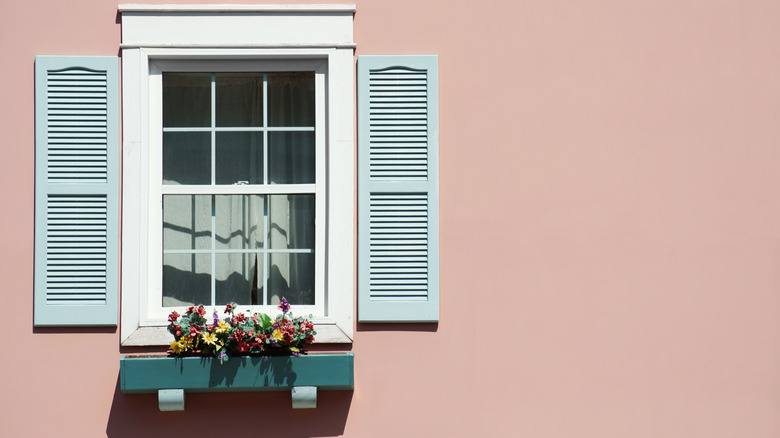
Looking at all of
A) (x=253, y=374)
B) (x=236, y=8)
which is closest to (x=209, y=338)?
(x=253, y=374)

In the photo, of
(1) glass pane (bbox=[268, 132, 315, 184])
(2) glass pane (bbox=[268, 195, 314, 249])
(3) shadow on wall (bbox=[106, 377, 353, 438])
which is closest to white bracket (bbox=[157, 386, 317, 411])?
(3) shadow on wall (bbox=[106, 377, 353, 438])

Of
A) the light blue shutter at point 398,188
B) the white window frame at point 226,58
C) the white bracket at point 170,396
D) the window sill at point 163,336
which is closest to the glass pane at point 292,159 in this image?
the white window frame at point 226,58

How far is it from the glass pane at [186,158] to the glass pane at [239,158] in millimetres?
64

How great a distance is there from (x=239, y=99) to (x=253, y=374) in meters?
1.44

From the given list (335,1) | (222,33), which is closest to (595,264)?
(335,1)

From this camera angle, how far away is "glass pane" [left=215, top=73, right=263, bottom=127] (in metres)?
4.93

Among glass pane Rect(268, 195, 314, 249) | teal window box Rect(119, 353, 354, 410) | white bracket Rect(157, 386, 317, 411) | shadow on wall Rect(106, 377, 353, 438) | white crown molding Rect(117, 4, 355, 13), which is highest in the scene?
white crown molding Rect(117, 4, 355, 13)

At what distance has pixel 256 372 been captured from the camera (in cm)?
457

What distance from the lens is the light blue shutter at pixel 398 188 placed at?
475 centimetres

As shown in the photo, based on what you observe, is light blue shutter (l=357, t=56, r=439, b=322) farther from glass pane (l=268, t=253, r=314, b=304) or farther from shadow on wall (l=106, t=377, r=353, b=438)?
shadow on wall (l=106, t=377, r=353, b=438)

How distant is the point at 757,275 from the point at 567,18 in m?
1.65

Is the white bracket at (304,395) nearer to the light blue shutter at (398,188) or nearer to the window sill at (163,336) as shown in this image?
the window sill at (163,336)

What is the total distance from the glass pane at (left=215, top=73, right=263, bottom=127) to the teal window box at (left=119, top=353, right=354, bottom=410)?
1.26m

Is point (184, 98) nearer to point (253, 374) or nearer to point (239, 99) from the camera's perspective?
point (239, 99)
